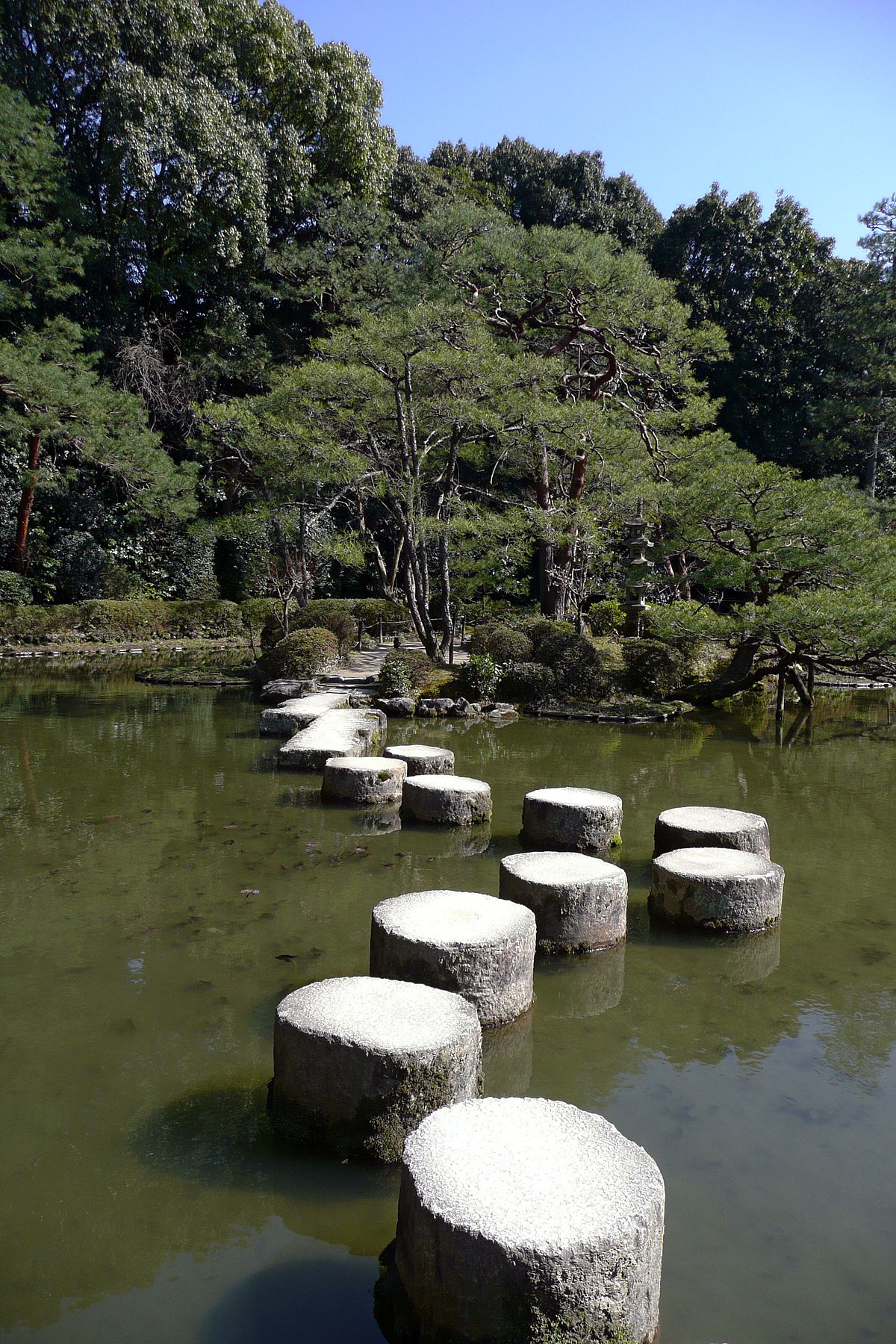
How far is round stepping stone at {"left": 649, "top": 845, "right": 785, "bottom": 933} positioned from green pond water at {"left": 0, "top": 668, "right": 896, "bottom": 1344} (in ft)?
0.50

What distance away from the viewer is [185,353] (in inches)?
923

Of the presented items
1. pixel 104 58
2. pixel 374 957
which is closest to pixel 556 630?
pixel 374 957

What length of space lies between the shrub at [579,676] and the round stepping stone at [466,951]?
338 inches

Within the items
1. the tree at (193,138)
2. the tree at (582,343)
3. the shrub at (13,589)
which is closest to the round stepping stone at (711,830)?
the tree at (582,343)

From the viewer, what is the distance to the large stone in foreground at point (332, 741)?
26.1 feet

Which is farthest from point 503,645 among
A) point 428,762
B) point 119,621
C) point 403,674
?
point 119,621

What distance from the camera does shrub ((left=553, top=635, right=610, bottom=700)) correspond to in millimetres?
12266

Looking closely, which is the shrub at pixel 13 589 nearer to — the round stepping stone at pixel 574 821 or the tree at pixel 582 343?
the tree at pixel 582 343

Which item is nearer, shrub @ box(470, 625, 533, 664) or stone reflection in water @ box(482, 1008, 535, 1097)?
stone reflection in water @ box(482, 1008, 535, 1097)

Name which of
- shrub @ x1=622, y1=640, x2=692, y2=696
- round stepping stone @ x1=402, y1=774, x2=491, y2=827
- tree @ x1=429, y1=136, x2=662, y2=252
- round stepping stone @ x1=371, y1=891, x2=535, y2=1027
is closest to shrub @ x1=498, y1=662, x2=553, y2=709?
shrub @ x1=622, y1=640, x2=692, y2=696

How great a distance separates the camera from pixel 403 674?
11.8 m

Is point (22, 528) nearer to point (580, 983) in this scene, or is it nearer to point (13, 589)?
point (13, 589)

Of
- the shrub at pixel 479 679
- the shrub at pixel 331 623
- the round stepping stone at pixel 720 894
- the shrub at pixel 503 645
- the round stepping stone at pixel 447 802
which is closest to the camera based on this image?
the round stepping stone at pixel 720 894

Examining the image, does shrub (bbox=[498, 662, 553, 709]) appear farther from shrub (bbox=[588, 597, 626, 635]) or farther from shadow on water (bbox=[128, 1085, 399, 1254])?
shadow on water (bbox=[128, 1085, 399, 1254])
